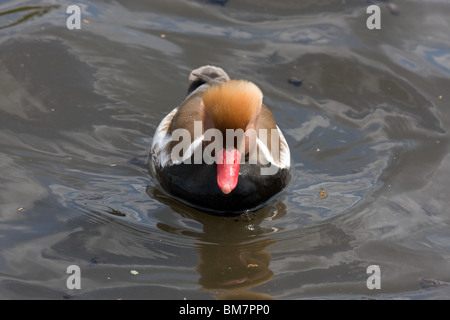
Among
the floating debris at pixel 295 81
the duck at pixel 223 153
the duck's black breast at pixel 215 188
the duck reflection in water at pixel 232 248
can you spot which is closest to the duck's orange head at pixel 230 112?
the duck at pixel 223 153

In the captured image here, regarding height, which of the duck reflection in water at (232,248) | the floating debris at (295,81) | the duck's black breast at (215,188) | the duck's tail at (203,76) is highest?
the floating debris at (295,81)

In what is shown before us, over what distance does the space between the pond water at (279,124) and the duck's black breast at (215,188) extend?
0.35 feet

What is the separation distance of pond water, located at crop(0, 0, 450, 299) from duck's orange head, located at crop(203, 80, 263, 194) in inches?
19.9

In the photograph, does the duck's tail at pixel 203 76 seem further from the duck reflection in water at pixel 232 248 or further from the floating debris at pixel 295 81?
the duck reflection in water at pixel 232 248

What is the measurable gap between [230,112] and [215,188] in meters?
0.78

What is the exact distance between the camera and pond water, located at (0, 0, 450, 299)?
17.4ft

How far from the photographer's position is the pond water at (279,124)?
17.4 feet

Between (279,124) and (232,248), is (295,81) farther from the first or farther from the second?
(232,248)

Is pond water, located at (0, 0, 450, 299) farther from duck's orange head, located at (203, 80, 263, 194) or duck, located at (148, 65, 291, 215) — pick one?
duck's orange head, located at (203, 80, 263, 194)

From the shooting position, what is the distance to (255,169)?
6.11m
